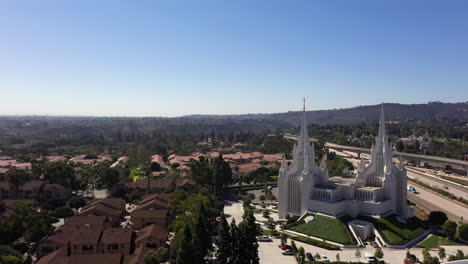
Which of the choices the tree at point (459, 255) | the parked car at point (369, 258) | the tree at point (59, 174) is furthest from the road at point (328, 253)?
the tree at point (59, 174)

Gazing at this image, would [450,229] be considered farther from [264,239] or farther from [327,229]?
[264,239]

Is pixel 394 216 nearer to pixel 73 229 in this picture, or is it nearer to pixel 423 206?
pixel 423 206

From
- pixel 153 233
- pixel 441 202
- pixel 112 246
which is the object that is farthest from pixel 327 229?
pixel 441 202

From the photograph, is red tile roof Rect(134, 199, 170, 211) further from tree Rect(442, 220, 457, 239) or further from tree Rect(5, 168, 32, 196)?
tree Rect(442, 220, 457, 239)

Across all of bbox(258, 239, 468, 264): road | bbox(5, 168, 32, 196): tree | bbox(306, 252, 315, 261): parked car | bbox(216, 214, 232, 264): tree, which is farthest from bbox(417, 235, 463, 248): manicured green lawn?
bbox(5, 168, 32, 196): tree

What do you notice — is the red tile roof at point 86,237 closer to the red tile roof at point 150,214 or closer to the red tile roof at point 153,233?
the red tile roof at point 153,233

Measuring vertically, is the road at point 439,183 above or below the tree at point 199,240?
below

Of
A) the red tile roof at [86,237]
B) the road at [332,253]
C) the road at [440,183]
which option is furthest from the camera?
the road at [440,183]
